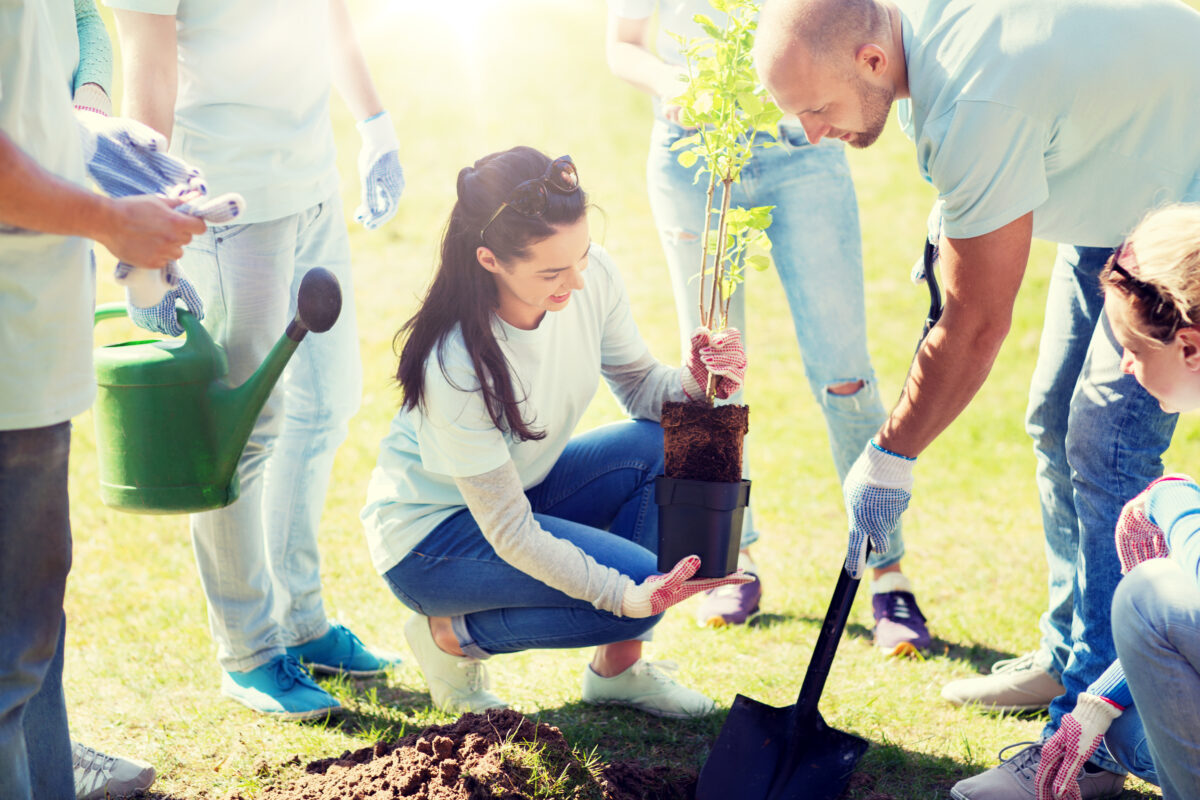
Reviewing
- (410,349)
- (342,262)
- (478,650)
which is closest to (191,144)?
(342,262)

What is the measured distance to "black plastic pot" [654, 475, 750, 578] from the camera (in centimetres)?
219

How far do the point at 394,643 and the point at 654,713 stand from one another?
896mm

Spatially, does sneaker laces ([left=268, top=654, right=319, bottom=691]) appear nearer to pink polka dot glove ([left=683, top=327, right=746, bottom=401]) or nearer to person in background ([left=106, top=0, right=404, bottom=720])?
person in background ([left=106, top=0, right=404, bottom=720])

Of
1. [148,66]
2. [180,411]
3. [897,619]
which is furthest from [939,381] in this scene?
[148,66]

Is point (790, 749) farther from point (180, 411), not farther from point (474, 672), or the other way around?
point (180, 411)

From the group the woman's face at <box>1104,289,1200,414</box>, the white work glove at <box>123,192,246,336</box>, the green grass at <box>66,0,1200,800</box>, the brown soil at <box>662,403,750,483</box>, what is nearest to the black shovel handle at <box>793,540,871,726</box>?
the green grass at <box>66,0,1200,800</box>

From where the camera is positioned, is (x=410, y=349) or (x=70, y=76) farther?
(x=410, y=349)

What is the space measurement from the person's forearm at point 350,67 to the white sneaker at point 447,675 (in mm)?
1380

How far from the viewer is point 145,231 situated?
1568 mm

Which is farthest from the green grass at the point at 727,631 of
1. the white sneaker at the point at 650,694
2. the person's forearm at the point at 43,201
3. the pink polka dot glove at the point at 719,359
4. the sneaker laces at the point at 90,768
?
the person's forearm at the point at 43,201

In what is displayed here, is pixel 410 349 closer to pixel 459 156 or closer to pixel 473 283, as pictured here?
pixel 473 283

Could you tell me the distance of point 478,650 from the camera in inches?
96.8

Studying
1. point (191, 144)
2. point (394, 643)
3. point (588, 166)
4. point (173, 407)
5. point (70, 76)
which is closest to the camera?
point (70, 76)

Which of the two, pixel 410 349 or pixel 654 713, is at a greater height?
pixel 410 349
